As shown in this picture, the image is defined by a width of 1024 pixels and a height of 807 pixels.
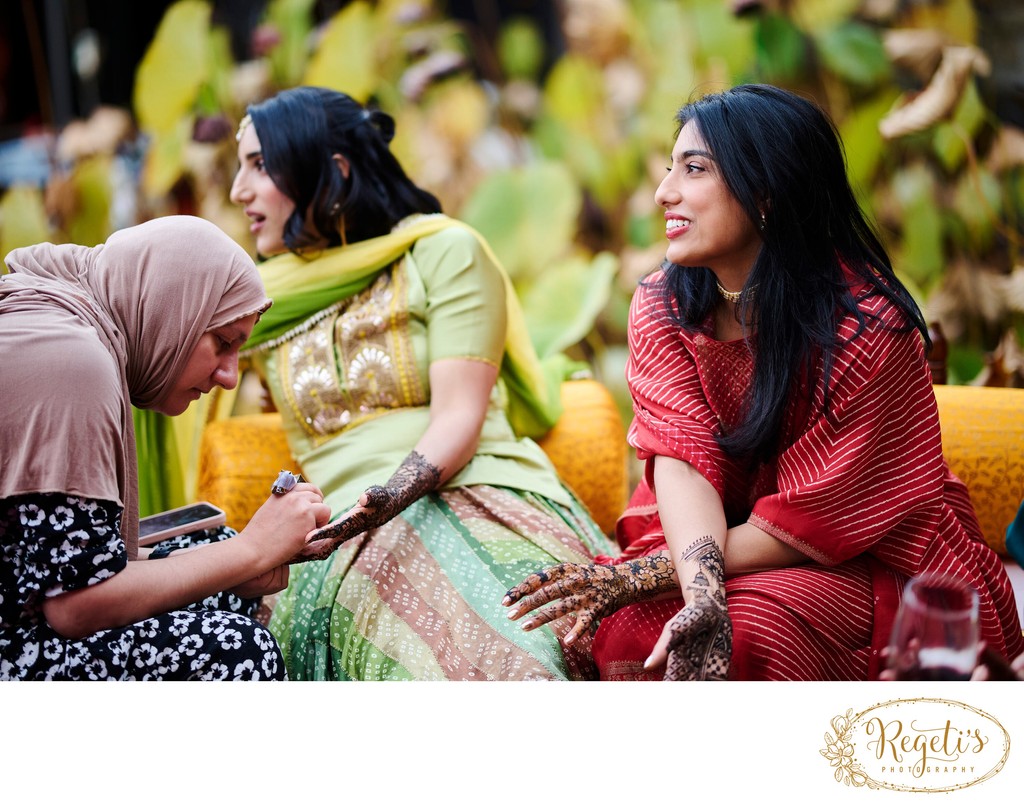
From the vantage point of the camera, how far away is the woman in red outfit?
62.5 inches

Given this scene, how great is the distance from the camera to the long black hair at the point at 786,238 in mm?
1601

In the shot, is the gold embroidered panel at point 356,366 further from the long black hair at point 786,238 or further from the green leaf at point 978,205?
the green leaf at point 978,205

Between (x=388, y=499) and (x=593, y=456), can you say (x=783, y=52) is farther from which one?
(x=388, y=499)

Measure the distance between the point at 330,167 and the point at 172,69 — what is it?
1.36 meters

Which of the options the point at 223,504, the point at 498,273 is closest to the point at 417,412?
the point at 498,273

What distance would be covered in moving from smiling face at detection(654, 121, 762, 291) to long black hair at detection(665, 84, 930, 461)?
2cm

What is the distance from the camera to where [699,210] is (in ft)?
5.28

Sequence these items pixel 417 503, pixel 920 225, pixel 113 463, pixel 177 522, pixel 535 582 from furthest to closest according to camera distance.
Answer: pixel 920 225, pixel 417 503, pixel 177 522, pixel 535 582, pixel 113 463

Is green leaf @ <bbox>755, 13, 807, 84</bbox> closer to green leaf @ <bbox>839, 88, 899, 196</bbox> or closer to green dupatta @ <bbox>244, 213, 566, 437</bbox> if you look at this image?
green leaf @ <bbox>839, 88, 899, 196</bbox>

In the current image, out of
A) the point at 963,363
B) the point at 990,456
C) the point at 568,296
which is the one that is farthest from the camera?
the point at 568,296

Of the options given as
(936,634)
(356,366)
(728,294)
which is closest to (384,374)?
(356,366)

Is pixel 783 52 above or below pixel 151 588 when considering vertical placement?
above
